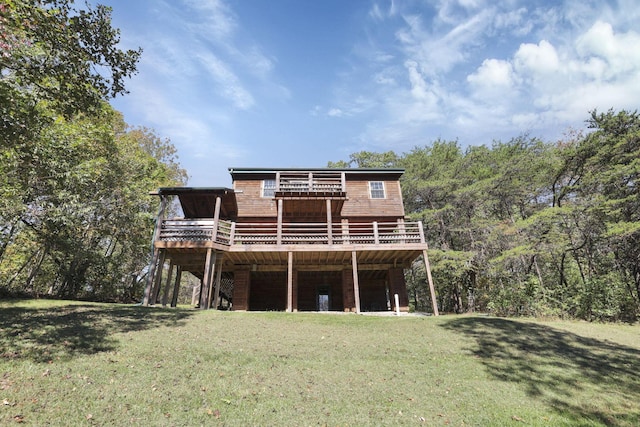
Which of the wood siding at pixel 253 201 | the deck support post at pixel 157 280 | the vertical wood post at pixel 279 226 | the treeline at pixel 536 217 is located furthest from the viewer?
the wood siding at pixel 253 201

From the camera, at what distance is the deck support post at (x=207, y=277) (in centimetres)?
1353

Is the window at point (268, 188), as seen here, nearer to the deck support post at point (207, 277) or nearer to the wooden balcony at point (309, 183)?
the wooden balcony at point (309, 183)

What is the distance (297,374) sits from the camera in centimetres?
643

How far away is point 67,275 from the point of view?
63.0ft

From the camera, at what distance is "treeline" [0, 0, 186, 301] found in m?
7.59

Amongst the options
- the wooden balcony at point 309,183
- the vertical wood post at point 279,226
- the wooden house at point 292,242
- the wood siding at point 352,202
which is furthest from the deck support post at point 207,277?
the wooden balcony at point 309,183

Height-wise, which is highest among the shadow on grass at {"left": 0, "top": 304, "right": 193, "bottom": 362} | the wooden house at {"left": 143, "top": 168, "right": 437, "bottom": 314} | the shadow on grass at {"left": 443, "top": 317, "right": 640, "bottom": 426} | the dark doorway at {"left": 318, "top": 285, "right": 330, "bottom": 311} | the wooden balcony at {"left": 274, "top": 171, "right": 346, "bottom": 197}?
the wooden balcony at {"left": 274, "top": 171, "right": 346, "bottom": 197}

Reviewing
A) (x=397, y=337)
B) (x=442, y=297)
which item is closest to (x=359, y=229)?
(x=397, y=337)

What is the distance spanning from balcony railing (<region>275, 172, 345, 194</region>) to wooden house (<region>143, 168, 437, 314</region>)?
61mm

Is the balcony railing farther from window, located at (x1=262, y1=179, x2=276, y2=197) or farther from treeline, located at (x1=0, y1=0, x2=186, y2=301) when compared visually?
treeline, located at (x1=0, y1=0, x2=186, y2=301)

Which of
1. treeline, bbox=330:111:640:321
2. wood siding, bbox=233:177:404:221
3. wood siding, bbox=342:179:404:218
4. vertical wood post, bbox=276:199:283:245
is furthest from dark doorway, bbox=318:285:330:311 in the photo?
treeline, bbox=330:111:640:321

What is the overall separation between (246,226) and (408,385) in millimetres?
14290

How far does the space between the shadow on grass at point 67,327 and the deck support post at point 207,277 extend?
84.9 inches

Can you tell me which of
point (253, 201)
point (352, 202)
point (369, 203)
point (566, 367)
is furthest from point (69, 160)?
point (566, 367)
